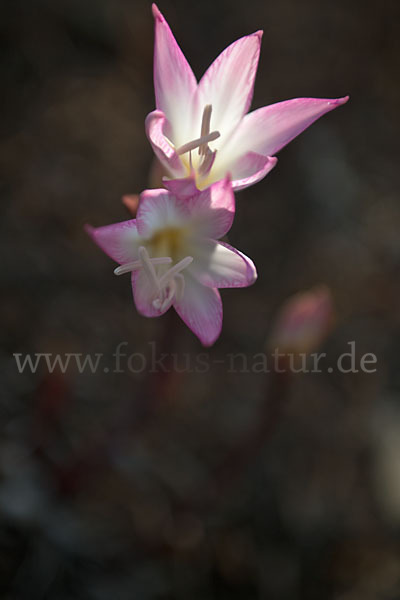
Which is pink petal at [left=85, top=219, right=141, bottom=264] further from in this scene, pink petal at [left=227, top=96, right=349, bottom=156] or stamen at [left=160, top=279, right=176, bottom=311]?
pink petal at [left=227, top=96, right=349, bottom=156]

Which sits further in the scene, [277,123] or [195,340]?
[195,340]

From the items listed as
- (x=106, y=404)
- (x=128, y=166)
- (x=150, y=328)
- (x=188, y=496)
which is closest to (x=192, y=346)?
(x=150, y=328)

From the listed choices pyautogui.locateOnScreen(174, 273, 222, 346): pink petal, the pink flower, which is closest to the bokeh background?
the pink flower

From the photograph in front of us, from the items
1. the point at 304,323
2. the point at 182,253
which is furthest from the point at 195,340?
the point at 182,253

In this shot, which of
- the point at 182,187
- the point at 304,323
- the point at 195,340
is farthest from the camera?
the point at 195,340

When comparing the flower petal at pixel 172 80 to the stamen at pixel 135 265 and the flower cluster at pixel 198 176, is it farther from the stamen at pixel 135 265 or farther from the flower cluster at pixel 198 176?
the stamen at pixel 135 265

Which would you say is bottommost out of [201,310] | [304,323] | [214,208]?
[304,323]

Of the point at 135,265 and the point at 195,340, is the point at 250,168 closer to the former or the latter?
the point at 135,265

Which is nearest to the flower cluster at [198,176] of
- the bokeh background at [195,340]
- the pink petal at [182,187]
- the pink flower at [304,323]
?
the pink petal at [182,187]
